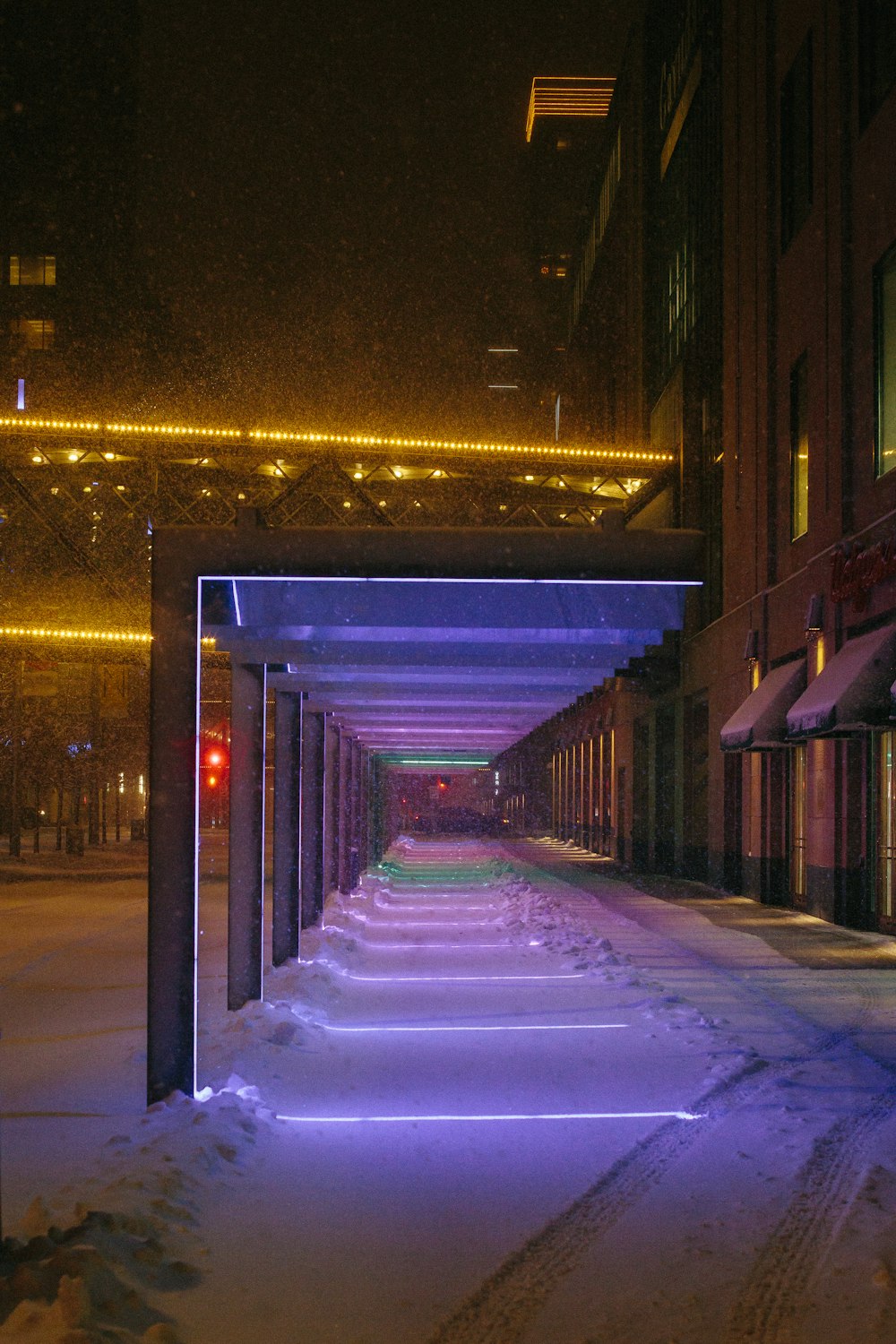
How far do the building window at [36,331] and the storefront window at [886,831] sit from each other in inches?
3555

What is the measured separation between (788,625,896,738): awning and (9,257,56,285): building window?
3665 inches

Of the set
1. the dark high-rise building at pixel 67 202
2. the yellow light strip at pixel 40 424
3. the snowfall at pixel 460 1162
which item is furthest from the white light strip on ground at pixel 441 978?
the dark high-rise building at pixel 67 202

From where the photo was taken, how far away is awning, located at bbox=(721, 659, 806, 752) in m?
19.6

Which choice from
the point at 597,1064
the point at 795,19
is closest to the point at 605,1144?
the point at 597,1064

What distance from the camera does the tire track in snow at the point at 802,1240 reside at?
13.7ft

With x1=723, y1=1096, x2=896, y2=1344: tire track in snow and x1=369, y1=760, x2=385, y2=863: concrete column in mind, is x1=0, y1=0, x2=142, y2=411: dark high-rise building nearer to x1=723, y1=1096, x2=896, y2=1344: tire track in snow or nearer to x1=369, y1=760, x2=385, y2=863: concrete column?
x1=369, y1=760, x2=385, y2=863: concrete column

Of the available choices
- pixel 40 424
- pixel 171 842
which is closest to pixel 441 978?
pixel 171 842

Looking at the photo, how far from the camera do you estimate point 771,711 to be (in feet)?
64.9

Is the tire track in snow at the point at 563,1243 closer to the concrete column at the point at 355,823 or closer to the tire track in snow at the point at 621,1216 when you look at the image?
the tire track in snow at the point at 621,1216

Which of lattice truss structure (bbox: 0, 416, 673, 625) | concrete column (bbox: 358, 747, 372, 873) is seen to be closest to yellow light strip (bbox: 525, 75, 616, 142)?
lattice truss structure (bbox: 0, 416, 673, 625)

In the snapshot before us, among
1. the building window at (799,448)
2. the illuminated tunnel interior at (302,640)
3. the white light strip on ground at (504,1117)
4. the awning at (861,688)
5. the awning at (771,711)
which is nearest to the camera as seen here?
the white light strip on ground at (504,1117)

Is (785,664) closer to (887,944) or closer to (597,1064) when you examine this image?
(887,944)

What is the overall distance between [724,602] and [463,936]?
12.3 meters

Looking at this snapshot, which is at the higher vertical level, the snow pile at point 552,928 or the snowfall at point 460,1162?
the snowfall at point 460,1162
